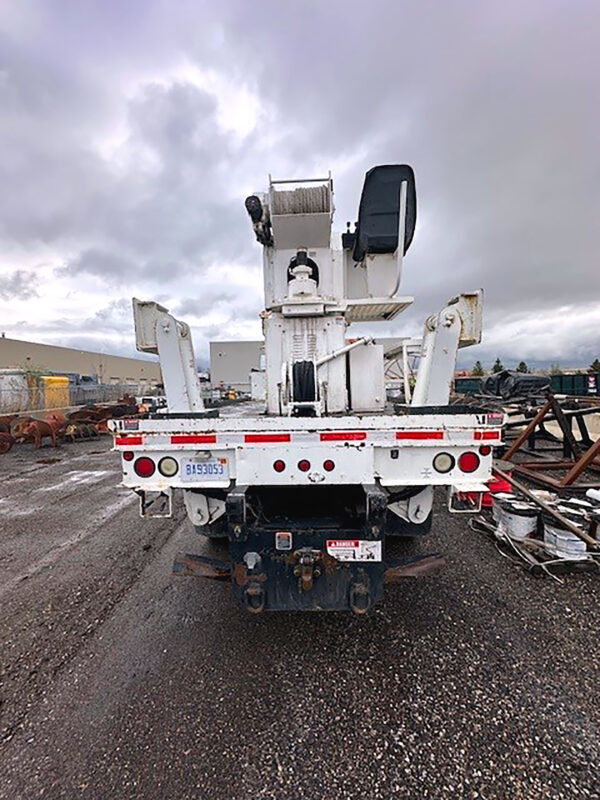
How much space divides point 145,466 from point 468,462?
7.21ft

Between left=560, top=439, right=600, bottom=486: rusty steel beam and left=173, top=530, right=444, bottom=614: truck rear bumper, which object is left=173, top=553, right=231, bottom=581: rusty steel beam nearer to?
left=173, top=530, right=444, bottom=614: truck rear bumper

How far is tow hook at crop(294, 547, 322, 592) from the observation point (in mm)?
2316

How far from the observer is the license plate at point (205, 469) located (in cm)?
260

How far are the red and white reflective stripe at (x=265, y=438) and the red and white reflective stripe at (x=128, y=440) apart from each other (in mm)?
734

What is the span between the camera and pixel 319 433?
2484mm

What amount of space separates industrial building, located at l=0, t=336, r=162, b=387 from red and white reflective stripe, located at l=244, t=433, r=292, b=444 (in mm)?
29804

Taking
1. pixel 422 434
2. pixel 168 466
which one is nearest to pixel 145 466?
pixel 168 466

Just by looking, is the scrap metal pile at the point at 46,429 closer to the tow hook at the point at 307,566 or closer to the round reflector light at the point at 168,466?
the round reflector light at the point at 168,466

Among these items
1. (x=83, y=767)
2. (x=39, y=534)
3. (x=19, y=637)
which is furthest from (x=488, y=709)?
(x=39, y=534)

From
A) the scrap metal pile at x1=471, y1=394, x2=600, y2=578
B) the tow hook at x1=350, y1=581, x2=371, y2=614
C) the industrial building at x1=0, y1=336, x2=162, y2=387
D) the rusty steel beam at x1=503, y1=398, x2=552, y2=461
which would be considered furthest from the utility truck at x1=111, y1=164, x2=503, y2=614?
the industrial building at x1=0, y1=336, x2=162, y2=387

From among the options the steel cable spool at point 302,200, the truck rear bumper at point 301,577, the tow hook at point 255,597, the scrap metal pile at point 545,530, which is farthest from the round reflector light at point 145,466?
the scrap metal pile at point 545,530

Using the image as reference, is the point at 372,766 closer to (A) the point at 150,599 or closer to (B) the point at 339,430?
(B) the point at 339,430

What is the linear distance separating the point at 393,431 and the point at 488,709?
1619 mm

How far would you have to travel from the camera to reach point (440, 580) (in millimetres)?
3455
